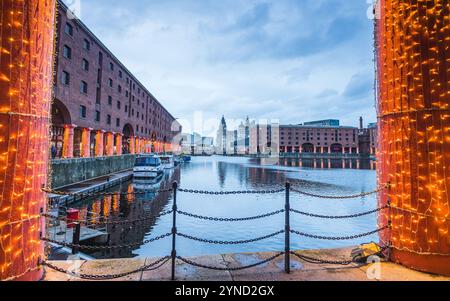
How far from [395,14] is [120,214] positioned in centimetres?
1696

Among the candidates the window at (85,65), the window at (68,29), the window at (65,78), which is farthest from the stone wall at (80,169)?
the window at (68,29)

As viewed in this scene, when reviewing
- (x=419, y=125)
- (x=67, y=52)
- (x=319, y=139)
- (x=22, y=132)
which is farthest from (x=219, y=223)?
(x=319, y=139)

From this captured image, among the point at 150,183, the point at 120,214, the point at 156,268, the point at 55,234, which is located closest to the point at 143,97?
the point at 150,183

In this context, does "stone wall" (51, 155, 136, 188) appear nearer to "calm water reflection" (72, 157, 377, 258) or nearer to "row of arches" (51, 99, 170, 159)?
"row of arches" (51, 99, 170, 159)

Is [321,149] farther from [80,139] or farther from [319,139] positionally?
[80,139]

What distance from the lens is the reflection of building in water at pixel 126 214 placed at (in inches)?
445

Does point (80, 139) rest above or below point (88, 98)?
below

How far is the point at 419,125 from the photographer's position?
4.45 meters

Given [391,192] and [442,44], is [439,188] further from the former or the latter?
[442,44]

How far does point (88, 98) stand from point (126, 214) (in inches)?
733

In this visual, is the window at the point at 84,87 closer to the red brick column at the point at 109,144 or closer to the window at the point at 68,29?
the window at the point at 68,29

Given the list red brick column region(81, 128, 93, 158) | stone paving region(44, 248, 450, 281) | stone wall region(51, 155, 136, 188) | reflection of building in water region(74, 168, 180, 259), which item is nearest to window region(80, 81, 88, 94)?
red brick column region(81, 128, 93, 158)

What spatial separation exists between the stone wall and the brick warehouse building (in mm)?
1425

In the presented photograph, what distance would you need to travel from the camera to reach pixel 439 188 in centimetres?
430
